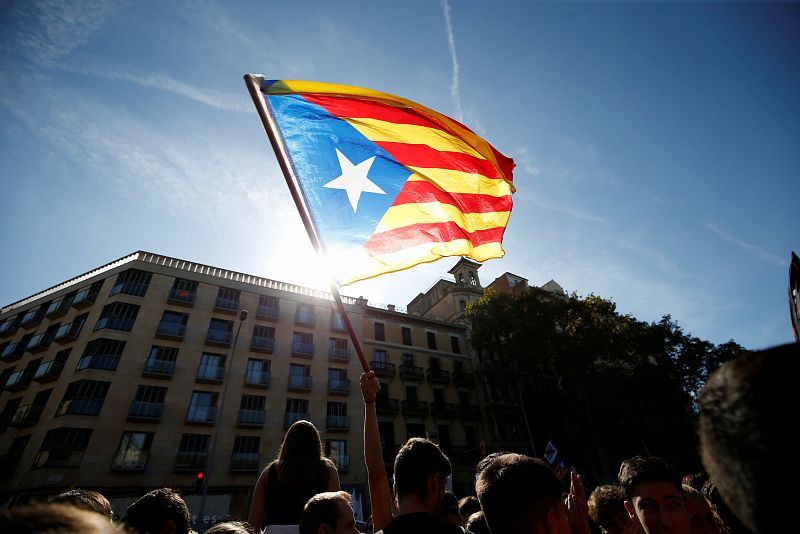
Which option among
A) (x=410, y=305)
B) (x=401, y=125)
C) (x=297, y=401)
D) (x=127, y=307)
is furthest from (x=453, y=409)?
(x=401, y=125)

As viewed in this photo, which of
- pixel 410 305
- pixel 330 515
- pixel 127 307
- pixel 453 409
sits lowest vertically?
pixel 330 515

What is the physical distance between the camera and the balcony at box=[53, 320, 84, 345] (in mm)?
24000

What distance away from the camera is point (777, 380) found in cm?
85

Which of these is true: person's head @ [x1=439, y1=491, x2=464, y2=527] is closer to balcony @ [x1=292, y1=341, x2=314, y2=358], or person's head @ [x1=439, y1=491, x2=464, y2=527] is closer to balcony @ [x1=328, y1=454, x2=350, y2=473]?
balcony @ [x1=328, y1=454, x2=350, y2=473]

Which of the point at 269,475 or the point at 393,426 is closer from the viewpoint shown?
the point at 269,475

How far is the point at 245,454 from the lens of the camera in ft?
73.3

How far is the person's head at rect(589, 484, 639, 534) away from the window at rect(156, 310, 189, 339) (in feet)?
85.1

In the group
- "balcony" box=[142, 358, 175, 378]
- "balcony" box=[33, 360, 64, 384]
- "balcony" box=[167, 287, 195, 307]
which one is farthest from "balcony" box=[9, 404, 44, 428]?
"balcony" box=[167, 287, 195, 307]

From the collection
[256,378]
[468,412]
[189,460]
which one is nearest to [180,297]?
[256,378]

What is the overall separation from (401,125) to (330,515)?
13.3ft

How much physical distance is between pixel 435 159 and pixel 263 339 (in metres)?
24.2

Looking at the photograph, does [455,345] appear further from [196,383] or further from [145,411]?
[145,411]

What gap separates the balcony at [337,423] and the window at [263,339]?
20.1 feet

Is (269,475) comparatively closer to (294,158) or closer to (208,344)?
Answer: (294,158)
